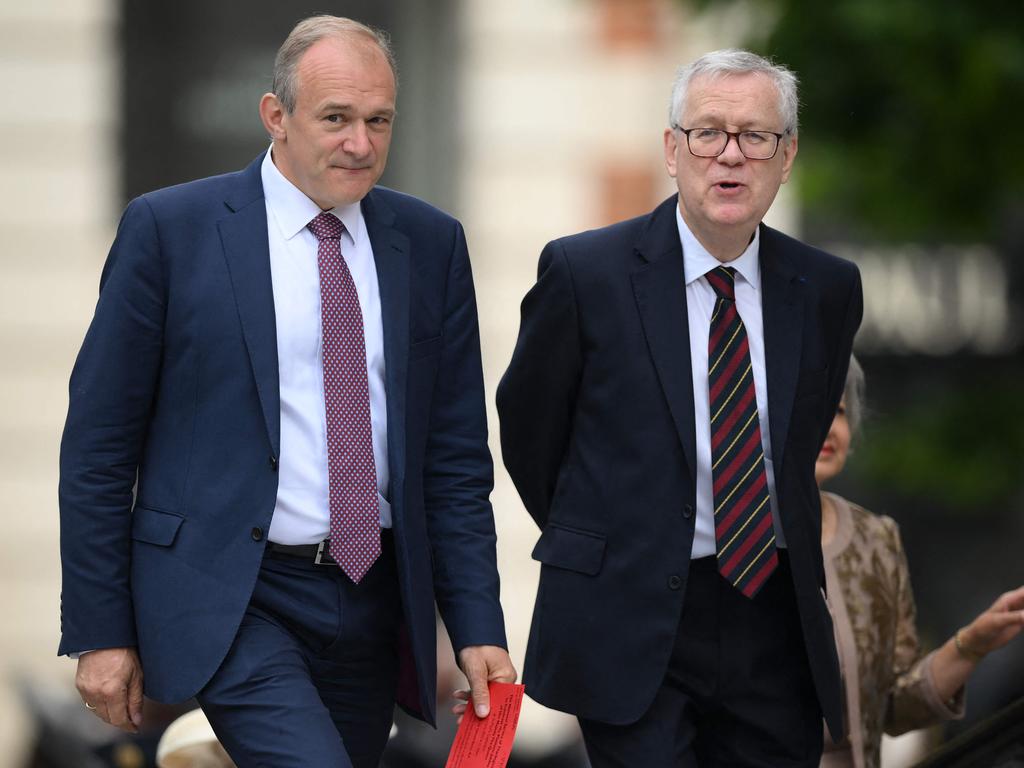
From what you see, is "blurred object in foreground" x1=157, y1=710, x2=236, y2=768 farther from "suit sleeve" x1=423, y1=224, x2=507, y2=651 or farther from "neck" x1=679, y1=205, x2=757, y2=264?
"neck" x1=679, y1=205, x2=757, y2=264

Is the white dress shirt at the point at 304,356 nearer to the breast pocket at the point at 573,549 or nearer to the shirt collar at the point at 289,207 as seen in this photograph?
the shirt collar at the point at 289,207

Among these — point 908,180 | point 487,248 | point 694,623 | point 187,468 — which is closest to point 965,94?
point 908,180

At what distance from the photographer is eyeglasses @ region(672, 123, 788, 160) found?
4.32 meters

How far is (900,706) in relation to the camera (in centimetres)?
509

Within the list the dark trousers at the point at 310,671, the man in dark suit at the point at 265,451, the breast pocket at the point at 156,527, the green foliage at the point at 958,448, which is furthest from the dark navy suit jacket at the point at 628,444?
the green foliage at the point at 958,448

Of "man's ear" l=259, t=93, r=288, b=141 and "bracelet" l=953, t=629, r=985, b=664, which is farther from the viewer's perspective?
"bracelet" l=953, t=629, r=985, b=664

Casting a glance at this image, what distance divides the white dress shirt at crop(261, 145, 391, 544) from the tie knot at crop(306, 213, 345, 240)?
0.05 ft

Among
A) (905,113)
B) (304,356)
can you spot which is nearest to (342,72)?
(304,356)

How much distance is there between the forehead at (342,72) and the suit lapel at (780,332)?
0.95m

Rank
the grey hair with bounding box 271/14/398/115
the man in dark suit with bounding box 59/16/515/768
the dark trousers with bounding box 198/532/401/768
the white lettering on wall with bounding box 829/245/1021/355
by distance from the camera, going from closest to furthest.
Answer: the dark trousers with bounding box 198/532/401/768 → the man in dark suit with bounding box 59/16/515/768 → the grey hair with bounding box 271/14/398/115 → the white lettering on wall with bounding box 829/245/1021/355

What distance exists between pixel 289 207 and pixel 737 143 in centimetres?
97

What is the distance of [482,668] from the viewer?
430 cm

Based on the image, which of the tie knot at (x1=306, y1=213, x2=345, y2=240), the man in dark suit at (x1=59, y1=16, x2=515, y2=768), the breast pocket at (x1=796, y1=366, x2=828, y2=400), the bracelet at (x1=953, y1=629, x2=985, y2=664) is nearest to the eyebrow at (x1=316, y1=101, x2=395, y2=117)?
the man in dark suit at (x1=59, y1=16, x2=515, y2=768)

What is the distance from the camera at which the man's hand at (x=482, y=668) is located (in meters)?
4.27
